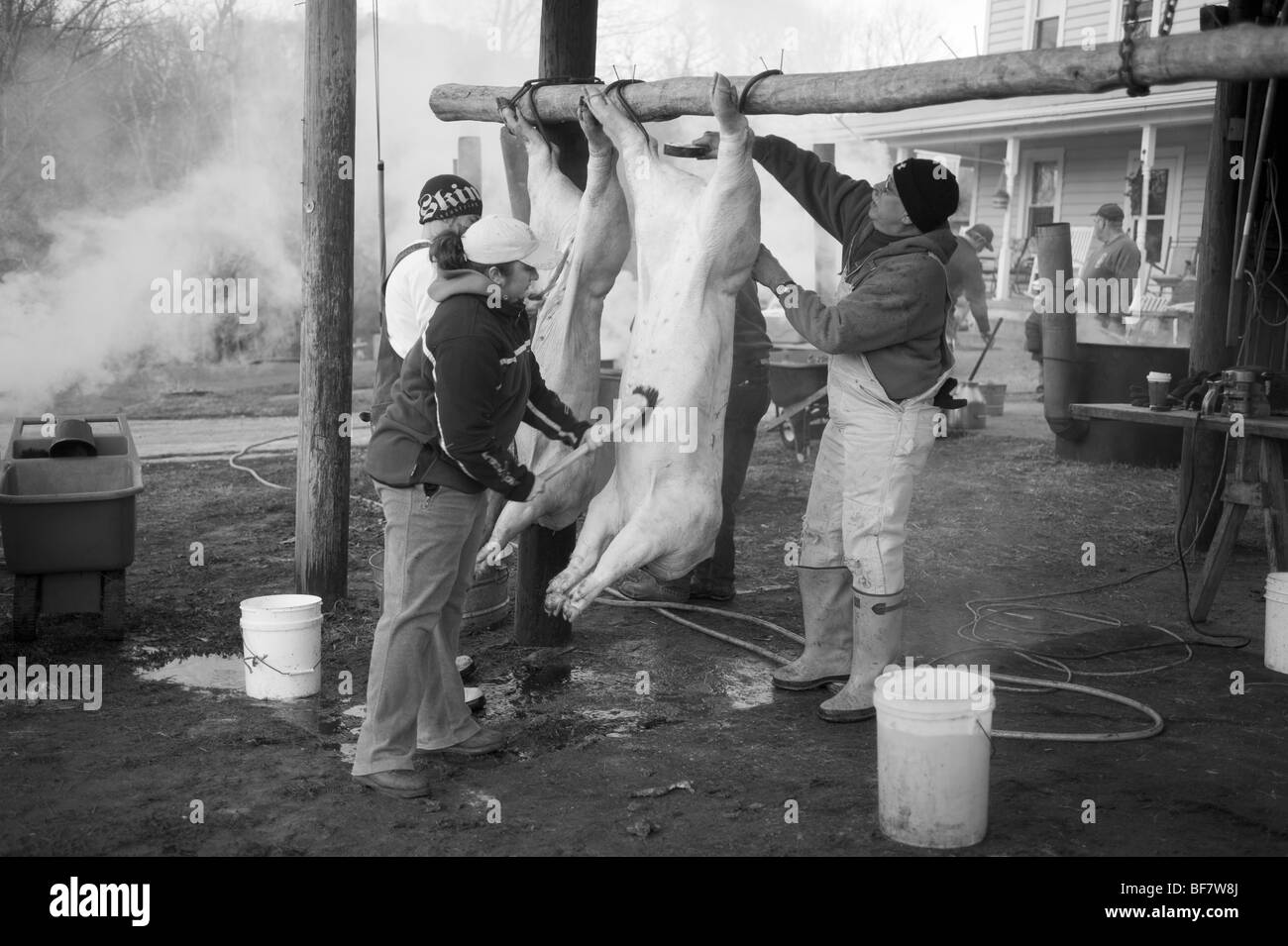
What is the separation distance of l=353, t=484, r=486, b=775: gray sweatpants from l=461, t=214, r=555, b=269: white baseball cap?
81 cm

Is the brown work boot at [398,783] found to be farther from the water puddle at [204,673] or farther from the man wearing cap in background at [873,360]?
the man wearing cap in background at [873,360]

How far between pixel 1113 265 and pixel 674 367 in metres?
9.18

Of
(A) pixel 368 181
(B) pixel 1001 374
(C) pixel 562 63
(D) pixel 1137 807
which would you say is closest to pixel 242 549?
(C) pixel 562 63

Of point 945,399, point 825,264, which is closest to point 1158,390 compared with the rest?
point 945,399

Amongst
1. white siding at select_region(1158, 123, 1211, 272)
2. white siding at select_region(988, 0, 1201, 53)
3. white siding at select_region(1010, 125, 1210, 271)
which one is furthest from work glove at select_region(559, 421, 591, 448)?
white siding at select_region(1158, 123, 1211, 272)

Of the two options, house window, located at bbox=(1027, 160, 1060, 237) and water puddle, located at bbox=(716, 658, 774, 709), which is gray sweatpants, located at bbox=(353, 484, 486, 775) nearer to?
water puddle, located at bbox=(716, 658, 774, 709)

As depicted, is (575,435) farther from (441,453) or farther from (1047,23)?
(1047,23)

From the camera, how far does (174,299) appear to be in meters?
14.7

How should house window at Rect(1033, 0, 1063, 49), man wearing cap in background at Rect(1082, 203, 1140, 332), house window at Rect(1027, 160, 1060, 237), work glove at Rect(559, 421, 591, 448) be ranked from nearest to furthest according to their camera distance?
work glove at Rect(559, 421, 591, 448)
man wearing cap in background at Rect(1082, 203, 1140, 332)
house window at Rect(1033, 0, 1063, 49)
house window at Rect(1027, 160, 1060, 237)

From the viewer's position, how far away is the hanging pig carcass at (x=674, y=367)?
476 cm

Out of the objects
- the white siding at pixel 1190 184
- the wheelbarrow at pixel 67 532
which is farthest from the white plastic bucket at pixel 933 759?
the white siding at pixel 1190 184

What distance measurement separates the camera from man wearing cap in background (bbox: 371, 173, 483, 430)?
5.00 metres

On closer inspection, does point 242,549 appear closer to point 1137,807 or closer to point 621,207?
point 621,207

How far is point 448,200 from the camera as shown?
5.00m
